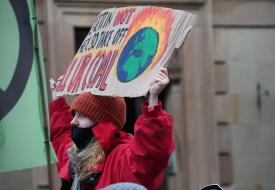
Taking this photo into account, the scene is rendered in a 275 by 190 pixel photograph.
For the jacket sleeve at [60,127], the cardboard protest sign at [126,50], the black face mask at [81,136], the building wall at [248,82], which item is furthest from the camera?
the building wall at [248,82]

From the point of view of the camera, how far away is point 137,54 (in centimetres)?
372

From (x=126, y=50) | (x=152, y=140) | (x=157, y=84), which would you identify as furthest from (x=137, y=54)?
(x=152, y=140)

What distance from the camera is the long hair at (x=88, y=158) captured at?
152 inches

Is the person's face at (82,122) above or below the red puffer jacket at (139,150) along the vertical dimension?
above

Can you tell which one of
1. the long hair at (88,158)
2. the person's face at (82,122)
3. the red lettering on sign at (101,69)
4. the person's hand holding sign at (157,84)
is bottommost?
the long hair at (88,158)

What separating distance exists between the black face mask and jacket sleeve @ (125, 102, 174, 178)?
41 cm

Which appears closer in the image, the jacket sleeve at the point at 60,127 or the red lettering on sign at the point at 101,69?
the red lettering on sign at the point at 101,69

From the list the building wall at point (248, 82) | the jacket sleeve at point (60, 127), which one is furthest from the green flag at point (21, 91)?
the building wall at point (248, 82)

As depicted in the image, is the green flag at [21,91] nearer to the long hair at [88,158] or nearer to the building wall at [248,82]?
the long hair at [88,158]

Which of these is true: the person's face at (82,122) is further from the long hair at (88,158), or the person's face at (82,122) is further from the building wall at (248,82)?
the building wall at (248,82)

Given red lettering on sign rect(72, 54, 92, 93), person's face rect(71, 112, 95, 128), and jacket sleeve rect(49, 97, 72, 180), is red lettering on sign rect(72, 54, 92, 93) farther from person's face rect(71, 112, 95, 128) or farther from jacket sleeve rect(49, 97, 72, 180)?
jacket sleeve rect(49, 97, 72, 180)

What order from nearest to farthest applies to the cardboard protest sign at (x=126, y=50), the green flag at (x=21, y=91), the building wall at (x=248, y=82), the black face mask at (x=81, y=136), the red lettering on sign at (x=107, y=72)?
the green flag at (x=21, y=91), the cardboard protest sign at (x=126, y=50), the red lettering on sign at (x=107, y=72), the black face mask at (x=81, y=136), the building wall at (x=248, y=82)

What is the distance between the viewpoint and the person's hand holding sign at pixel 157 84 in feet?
11.5

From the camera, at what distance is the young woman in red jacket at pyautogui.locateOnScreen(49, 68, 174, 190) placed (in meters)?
3.53
